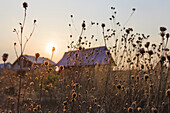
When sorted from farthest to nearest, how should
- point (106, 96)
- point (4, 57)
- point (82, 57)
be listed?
point (82, 57)
point (106, 96)
point (4, 57)

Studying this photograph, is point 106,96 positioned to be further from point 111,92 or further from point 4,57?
point 4,57

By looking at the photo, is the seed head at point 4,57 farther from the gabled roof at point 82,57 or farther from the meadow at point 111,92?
the gabled roof at point 82,57

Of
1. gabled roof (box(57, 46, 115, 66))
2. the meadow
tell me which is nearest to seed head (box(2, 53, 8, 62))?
the meadow

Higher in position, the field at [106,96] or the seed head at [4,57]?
the seed head at [4,57]

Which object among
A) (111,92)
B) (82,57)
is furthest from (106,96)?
(82,57)

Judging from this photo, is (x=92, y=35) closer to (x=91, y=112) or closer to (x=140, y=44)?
(x=140, y=44)

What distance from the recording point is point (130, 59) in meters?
4.68

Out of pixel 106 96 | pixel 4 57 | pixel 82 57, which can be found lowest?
pixel 106 96

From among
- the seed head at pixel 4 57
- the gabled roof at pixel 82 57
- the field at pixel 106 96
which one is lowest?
the field at pixel 106 96

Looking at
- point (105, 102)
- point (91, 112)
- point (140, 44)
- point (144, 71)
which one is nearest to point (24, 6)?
point (91, 112)

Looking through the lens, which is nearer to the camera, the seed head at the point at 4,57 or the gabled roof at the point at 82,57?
the seed head at the point at 4,57

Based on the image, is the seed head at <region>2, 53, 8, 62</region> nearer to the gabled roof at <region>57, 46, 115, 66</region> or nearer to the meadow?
the meadow

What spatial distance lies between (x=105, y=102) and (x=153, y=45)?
7.75ft

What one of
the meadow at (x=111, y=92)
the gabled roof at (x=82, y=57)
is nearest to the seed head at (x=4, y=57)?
the meadow at (x=111, y=92)
